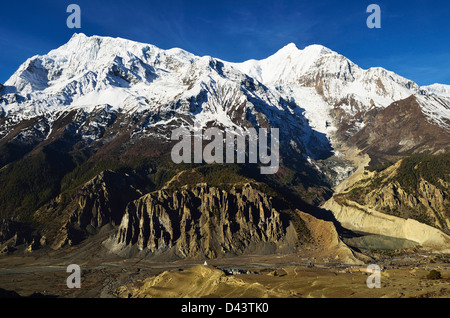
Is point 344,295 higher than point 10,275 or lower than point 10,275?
higher

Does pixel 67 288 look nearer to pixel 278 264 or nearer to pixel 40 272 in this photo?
pixel 40 272

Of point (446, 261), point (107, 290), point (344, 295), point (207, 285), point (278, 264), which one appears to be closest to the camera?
point (344, 295)
